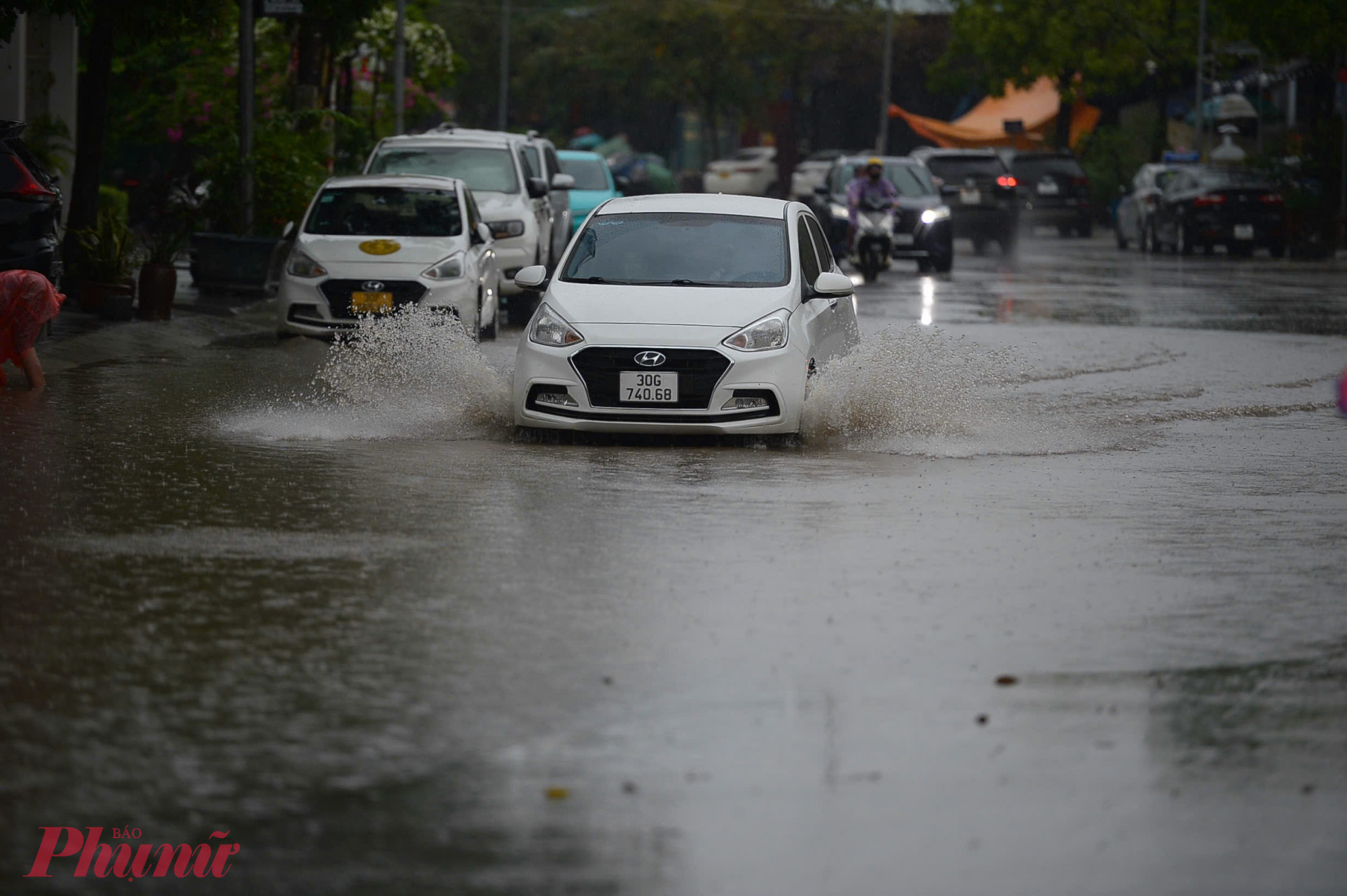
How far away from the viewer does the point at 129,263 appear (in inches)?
795

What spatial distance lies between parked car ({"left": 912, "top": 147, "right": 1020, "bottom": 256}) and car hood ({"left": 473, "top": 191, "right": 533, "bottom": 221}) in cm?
1735

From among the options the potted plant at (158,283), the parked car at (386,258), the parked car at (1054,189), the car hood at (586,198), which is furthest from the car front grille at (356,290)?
the parked car at (1054,189)

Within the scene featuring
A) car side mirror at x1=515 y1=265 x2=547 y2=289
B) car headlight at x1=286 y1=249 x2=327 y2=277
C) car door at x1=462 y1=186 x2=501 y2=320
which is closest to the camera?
car side mirror at x1=515 y1=265 x2=547 y2=289

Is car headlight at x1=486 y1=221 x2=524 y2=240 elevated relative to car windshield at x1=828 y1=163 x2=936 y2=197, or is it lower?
lower

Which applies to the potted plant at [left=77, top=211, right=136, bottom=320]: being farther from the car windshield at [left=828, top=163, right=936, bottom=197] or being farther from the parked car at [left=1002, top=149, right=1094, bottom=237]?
the parked car at [left=1002, top=149, right=1094, bottom=237]

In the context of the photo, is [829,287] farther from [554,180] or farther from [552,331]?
[554,180]

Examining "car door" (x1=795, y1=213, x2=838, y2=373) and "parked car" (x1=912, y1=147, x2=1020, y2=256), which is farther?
"parked car" (x1=912, y1=147, x2=1020, y2=256)

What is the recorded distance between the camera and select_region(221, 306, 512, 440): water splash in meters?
12.8

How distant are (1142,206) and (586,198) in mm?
15738

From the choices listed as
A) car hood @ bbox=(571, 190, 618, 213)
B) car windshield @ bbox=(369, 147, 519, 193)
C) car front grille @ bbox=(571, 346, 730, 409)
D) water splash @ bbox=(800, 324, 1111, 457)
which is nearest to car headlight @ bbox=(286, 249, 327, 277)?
car windshield @ bbox=(369, 147, 519, 193)

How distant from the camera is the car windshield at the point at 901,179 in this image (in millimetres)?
33750

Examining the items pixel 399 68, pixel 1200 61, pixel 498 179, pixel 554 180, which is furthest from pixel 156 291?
pixel 1200 61

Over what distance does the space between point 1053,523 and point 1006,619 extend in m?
2.27

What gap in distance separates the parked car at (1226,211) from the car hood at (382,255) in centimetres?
2497
